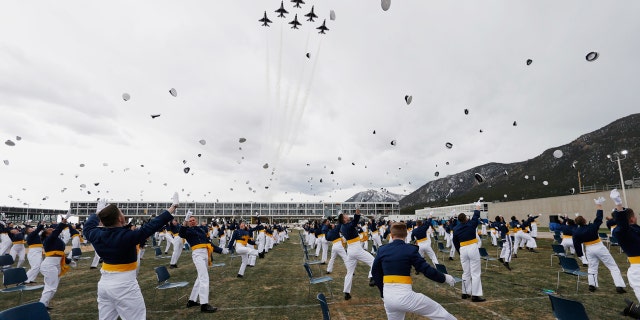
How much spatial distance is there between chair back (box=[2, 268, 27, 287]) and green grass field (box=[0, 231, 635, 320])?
1.28 metres

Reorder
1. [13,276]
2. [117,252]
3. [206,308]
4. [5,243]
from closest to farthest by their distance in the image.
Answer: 1. [117,252]
2. [206,308]
3. [13,276]
4. [5,243]

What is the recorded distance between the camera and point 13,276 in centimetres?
881

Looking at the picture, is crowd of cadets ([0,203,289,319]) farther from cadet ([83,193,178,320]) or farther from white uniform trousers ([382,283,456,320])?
white uniform trousers ([382,283,456,320])

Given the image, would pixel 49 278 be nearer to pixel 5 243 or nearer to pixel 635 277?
pixel 5 243

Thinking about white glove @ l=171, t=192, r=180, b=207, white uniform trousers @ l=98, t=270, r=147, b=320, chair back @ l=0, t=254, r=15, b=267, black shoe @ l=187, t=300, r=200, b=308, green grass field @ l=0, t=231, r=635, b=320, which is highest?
white glove @ l=171, t=192, r=180, b=207

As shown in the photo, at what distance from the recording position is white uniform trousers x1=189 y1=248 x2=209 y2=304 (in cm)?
873

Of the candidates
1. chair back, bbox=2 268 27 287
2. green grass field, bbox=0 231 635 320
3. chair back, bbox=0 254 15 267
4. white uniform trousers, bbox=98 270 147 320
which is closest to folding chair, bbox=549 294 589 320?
green grass field, bbox=0 231 635 320

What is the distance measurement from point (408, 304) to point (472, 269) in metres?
5.31

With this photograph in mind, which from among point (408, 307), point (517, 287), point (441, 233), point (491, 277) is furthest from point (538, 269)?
point (441, 233)

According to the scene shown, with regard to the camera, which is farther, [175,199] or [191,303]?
[191,303]

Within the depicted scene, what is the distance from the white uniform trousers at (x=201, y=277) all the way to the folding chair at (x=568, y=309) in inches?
312

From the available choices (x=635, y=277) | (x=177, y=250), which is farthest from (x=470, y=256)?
(x=177, y=250)

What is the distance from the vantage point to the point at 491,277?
1277cm

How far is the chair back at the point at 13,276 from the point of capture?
8674 millimetres
